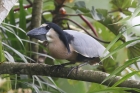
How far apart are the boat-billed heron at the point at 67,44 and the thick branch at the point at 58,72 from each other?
1.9 inches

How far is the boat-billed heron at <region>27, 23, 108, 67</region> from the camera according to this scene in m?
0.86

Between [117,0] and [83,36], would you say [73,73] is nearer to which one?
[83,36]

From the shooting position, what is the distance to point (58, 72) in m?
0.87

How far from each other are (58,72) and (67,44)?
77 millimetres

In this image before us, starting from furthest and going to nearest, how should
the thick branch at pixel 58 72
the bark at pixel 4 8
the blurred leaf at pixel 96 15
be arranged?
1. the blurred leaf at pixel 96 15
2. the thick branch at pixel 58 72
3. the bark at pixel 4 8

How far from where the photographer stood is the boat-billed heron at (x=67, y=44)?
0.86m

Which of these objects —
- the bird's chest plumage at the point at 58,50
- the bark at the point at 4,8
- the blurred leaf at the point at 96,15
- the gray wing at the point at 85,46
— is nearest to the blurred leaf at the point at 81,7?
the blurred leaf at the point at 96,15

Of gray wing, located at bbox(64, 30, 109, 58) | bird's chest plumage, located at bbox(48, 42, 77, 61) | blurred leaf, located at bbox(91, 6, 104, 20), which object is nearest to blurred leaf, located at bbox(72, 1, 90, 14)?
blurred leaf, located at bbox(91, 6, 104, 20)

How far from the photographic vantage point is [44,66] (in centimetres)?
86

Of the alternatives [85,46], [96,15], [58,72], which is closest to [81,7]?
[96,15]

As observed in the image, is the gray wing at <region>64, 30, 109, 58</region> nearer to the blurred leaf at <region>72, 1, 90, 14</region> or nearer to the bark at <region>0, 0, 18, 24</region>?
the bark at <region>0, 0, 18, 24</region>

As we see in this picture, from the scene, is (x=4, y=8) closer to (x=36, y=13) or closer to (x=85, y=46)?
(x=85, y=46)

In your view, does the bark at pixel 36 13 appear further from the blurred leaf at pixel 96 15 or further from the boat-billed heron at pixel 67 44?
the boat-billed heron at pixel 67 44

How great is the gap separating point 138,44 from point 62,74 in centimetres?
41
